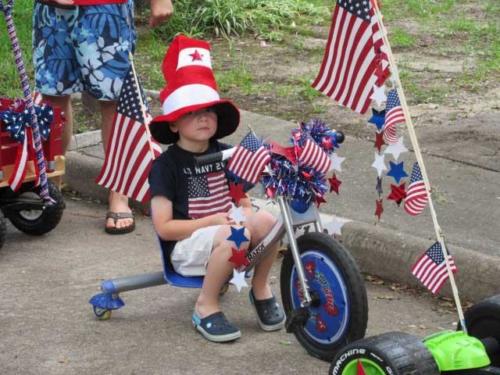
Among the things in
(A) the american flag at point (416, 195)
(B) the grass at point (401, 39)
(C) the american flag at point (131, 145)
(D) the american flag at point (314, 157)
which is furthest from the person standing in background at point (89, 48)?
(B) the grass at point (401, 39)

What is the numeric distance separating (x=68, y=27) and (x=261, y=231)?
2.02m

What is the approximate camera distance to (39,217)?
570 cm

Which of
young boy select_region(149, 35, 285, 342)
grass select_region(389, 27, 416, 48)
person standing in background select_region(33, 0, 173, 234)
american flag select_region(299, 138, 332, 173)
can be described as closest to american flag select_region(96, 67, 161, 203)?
young boy select_region(149, 35, 285, 342)

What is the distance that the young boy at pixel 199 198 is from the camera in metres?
4.43

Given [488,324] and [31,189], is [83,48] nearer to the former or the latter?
[31,189]

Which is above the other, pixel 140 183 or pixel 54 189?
pixel 140 183

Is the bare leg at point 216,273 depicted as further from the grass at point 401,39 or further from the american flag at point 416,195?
the grass at point 401,39

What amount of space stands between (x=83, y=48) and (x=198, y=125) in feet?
4.97

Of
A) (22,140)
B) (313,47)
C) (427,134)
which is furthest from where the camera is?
(313,47)

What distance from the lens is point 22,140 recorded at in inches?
214

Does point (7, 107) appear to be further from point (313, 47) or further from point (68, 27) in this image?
point (313, 47)

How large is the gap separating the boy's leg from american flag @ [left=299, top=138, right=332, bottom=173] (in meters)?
0.35

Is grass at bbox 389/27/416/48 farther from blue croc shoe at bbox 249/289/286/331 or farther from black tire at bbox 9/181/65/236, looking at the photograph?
blue croc shoe at bbox 249/289/286/331

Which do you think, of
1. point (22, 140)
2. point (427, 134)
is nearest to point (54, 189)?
point (22, 140)
